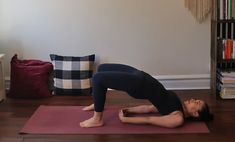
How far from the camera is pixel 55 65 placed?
3988mm

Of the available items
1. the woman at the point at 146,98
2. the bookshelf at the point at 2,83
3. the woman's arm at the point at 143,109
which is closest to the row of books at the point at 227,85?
the woman at the point at 146,98

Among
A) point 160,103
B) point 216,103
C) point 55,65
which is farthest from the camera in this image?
point 55,65

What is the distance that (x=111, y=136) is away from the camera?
2.90 metres

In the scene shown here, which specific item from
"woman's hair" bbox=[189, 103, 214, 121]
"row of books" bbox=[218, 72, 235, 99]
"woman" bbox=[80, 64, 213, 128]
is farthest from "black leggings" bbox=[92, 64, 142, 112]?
"row of books" bbox=[218, 72, 235, 99]

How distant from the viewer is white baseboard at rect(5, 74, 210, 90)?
4.15 metres

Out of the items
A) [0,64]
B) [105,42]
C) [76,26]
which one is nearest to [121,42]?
[105,42]

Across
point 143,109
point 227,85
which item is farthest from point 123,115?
point 227,85

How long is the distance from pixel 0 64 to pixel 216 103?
1.97 metres

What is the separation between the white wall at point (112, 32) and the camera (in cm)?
400

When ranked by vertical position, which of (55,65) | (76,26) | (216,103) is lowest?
(216,103)

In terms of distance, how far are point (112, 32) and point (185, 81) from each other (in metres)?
0.89

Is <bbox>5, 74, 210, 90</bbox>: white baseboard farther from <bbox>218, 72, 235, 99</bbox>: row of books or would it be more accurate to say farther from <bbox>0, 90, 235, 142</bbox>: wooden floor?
<bbox>218, 72, 235, 99</bbox>: row of books

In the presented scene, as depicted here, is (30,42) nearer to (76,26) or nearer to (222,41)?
(76,26)

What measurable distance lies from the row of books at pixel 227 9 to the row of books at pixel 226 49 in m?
0.22
